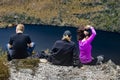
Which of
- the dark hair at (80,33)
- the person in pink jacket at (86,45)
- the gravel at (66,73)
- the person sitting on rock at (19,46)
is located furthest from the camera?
the person in pink jacket at (86,45)

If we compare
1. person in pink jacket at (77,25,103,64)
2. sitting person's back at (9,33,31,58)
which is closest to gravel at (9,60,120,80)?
person in pink jacket at (77,25,103,64)

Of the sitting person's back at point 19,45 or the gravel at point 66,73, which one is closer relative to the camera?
the gravel at point 66,73

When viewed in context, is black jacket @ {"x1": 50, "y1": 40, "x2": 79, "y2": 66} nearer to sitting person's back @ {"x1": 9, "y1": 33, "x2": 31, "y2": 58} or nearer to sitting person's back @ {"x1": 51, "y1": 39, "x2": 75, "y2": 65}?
sitting person's back @ {"x1": 51, "y1": 39, "x2": 75, "y2": 65}

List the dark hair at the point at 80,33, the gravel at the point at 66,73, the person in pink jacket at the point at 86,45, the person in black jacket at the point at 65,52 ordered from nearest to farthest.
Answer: the gravel at the point at 66,73 → the dark hair at the point at 80,33 → the person in black jacket at the point at 65,52 → the person in pink jacket at the point at 86,45

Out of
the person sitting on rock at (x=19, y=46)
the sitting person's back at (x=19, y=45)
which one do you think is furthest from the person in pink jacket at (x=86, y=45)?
the sitting person's back at (x=19, y=45)

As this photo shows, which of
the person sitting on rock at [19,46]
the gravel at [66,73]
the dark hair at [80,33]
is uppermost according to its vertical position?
the dark hair at [80,33]

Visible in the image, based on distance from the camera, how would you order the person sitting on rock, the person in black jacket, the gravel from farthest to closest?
the person sitting on rock, the person in black jacket, the gravel

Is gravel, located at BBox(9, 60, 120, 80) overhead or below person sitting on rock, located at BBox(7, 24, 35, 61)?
below

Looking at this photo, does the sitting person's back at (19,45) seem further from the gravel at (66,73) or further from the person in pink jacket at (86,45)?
the person in pink jacket at (86,45)

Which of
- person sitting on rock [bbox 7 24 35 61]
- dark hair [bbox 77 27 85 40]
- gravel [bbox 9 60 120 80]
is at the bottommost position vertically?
gravel [bbox 9 60 120 80]

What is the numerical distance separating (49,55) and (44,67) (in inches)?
57.8

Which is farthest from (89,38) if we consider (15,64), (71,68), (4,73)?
(4,73)

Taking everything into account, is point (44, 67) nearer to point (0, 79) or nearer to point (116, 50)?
point (0, 79)

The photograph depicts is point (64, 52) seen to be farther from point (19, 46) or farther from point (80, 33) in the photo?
point (19, 46)
